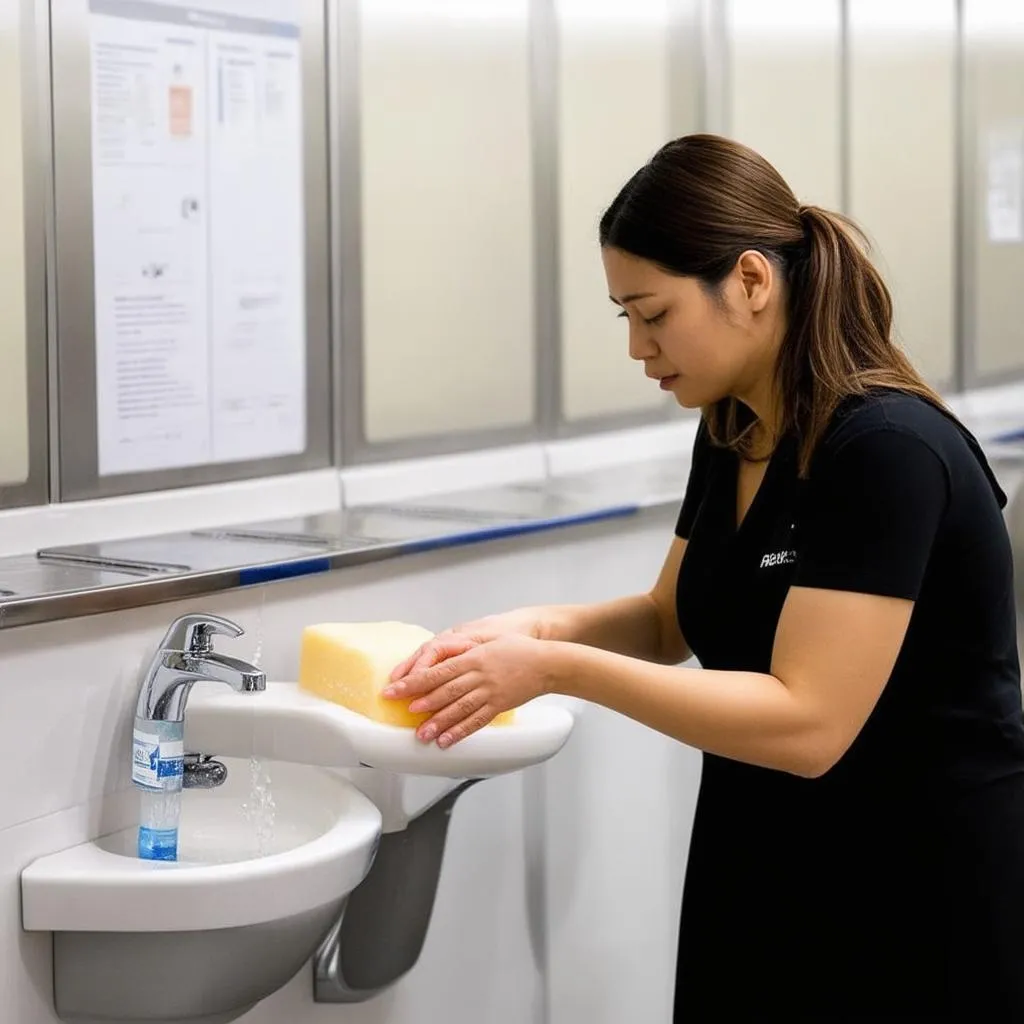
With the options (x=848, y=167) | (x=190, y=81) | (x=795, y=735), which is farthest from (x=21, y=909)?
(x=848, y=167)

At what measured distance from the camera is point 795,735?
4.87 ft

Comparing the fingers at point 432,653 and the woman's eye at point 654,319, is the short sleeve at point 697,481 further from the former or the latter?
the fingers at point 432,653

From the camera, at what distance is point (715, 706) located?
150cm

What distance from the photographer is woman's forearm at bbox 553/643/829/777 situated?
148 cm

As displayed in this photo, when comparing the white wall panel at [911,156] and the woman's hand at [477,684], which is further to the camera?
the white wall panel at [911,156]

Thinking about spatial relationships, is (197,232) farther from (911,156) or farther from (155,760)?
(911,156)

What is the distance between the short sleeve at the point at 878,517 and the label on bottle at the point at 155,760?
67 cm

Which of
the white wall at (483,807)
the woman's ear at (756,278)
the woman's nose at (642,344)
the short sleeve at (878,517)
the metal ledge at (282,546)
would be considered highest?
the woman's ear at (756,278)

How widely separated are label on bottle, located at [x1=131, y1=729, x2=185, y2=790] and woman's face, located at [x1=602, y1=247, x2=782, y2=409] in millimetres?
627

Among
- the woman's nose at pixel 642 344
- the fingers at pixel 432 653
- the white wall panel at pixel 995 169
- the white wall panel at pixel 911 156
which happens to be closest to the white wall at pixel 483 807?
the fingers at pixel 432 653

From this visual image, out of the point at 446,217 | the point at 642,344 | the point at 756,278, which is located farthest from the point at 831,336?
the point at 446,217

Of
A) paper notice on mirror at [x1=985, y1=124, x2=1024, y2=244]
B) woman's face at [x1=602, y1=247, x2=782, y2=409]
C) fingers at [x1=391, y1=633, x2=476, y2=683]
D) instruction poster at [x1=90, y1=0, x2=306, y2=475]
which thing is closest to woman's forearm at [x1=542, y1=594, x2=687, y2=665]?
fingers at [x1=391, y1=633, x2=476, y2=683]

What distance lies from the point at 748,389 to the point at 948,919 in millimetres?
560

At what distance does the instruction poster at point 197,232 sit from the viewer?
209 cm
